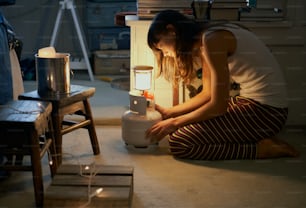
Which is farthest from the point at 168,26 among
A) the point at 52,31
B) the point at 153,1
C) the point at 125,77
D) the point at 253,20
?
the point at 52,31

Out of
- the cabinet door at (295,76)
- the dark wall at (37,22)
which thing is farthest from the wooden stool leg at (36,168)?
the dark wall at (37,22)

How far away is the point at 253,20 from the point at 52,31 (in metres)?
1.92

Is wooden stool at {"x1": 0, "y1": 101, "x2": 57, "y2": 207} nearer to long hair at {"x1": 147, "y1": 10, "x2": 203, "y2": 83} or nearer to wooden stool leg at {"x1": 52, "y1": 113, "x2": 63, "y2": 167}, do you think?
wooden stool leg at {"x1": 52, "y1": 113, "x2": 63, "y2": 167}

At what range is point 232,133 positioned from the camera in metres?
→ 2.01

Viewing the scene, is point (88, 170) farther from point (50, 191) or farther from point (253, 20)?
point (253, 20)

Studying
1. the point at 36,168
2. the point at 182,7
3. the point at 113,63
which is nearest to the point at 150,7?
the point at 182,7

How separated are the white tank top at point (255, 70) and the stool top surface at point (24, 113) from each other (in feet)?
2.60

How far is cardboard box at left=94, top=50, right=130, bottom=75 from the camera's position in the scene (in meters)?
3.74

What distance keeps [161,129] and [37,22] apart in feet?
6.95

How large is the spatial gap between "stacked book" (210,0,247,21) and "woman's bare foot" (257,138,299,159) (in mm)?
637

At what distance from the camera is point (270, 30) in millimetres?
2406

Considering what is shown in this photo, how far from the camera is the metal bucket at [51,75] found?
1867 mm

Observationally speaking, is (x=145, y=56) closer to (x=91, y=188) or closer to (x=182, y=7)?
(x=182, y=7)

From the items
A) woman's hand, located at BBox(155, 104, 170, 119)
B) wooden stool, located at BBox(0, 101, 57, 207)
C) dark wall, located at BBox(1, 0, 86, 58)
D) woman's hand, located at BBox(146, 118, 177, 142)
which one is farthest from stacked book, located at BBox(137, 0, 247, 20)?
dark wall, located at BBox(1, 0, 86, 58)
